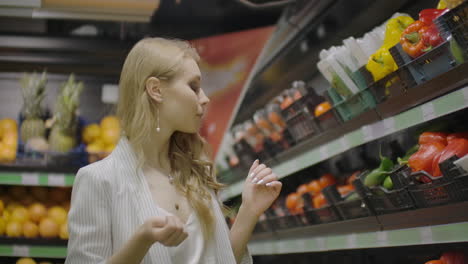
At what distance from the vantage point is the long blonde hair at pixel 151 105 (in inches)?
70.1

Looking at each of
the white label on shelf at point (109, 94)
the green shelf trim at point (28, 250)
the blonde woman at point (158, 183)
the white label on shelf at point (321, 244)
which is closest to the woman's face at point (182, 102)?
the blonde woman at point (158, 183)

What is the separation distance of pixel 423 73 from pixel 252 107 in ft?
10.2

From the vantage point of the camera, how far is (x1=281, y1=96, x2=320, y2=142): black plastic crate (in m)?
3.04

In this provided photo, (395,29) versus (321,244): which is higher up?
(395,29)

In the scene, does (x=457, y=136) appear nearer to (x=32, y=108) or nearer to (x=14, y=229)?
(x=14, y=229)

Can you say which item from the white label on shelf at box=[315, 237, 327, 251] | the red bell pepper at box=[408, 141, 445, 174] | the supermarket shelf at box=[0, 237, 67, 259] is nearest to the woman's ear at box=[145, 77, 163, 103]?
the red bell pepper at box=[408, 141, 445, 174]

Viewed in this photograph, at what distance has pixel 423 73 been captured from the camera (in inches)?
82.6

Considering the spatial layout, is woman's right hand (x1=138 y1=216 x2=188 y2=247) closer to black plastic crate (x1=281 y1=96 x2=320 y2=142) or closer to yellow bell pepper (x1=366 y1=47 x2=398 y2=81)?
yellow bell pepper (x1=366 y1=47 x2=398 y2=81)

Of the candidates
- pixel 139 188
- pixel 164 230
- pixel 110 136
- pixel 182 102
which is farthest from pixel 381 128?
pixel 110 136

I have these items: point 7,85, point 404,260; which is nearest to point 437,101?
point 404,260

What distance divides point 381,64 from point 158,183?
3.52 ft

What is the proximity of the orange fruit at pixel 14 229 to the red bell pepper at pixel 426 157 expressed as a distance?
2.65 meters

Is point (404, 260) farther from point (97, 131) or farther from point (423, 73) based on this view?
point (97, 131)

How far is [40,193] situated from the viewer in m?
4.13
